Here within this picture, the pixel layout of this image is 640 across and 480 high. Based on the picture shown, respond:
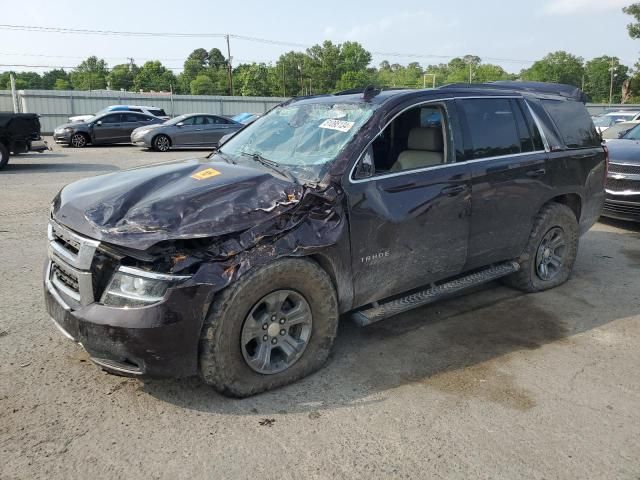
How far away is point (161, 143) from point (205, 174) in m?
16.8

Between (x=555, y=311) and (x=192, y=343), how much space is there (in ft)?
11.2

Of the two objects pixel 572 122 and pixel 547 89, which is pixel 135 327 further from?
pixel 547 89

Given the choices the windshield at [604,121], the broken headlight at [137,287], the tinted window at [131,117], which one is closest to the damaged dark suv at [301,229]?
the broken headlight at [137,287]

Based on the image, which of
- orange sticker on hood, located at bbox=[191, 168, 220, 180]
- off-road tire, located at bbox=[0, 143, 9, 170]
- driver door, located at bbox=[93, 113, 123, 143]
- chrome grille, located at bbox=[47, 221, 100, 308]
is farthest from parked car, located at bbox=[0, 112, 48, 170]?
orange sticker on hood, located at bbox=[191, 168, 220, 180]

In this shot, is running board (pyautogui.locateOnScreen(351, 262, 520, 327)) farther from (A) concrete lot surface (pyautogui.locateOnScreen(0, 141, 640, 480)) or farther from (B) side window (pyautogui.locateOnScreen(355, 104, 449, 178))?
(B) side window (pyautogui.locateOnScreen(355, 104, 449, 178))

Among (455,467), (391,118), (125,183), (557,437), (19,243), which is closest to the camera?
(455,467)

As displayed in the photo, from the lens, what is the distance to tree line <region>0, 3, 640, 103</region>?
9231 centimetres

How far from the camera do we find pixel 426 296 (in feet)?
13.9

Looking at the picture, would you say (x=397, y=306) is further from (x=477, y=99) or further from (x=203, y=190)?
Answer: (x=477, y=99)

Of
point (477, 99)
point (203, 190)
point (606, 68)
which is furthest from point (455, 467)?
point (606, 68)

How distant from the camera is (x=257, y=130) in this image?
473 centimetres

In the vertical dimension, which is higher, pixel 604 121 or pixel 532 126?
pixel 604 121

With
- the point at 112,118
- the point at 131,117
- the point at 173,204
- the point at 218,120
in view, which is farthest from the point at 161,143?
the point at 173,204

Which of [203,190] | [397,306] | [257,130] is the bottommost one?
[397,306]
